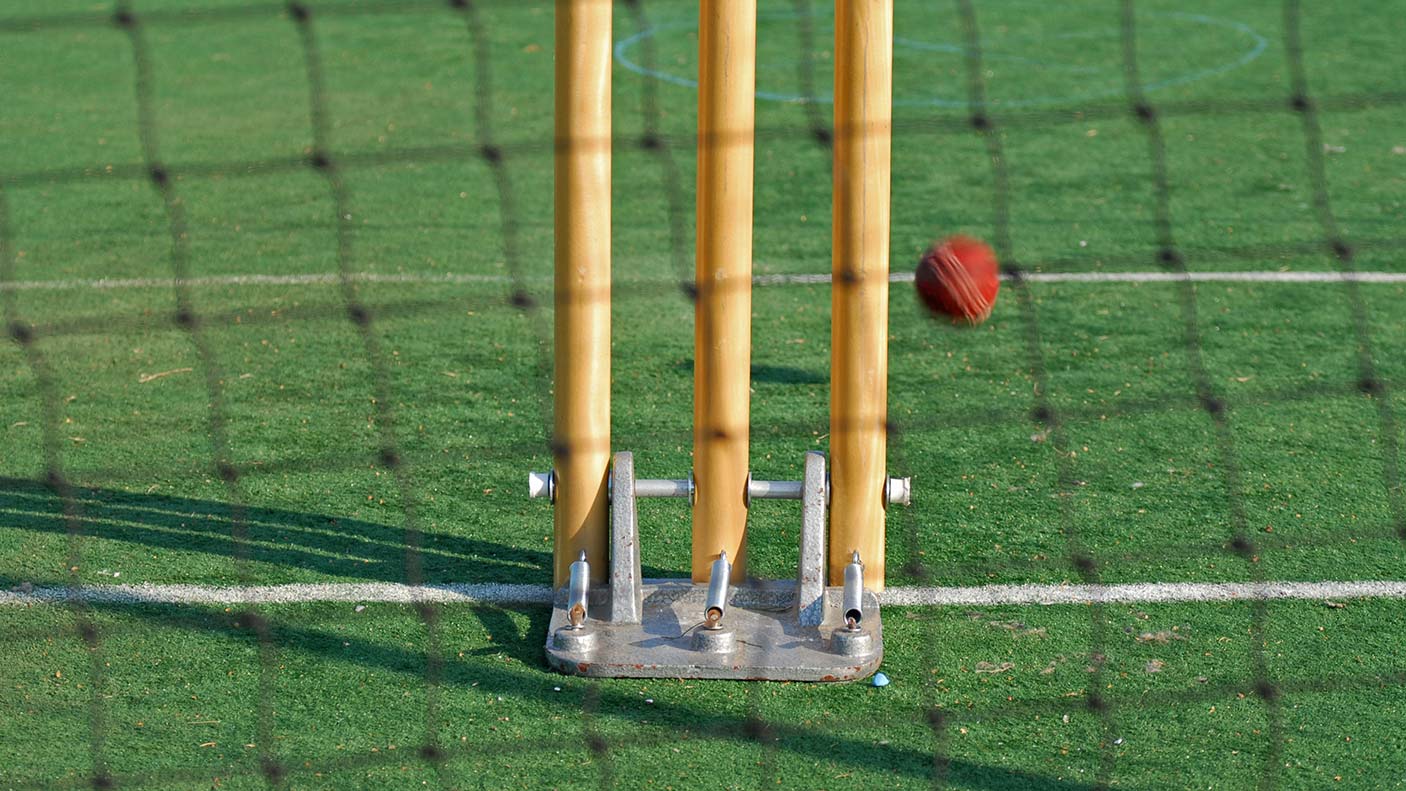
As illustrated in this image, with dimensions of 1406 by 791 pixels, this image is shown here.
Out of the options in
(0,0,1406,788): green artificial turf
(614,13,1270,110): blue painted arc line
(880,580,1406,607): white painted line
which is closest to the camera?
(0,0,1406,788): green artificial turf

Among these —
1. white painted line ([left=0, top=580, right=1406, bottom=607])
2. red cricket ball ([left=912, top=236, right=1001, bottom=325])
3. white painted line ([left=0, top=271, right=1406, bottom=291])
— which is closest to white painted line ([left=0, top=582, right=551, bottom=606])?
white painted line ([left=0, top=580, right=1406, bottom=607])

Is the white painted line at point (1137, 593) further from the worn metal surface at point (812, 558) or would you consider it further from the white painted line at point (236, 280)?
the white painted line at point (236, 280)

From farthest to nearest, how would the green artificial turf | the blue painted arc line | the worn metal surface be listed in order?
the blue painted arc line → the worn metal surface → the green artificial turf

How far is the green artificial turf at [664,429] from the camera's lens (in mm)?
3895

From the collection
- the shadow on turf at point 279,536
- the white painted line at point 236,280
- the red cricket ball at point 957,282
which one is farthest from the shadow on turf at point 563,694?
the white painted line at point 236,280

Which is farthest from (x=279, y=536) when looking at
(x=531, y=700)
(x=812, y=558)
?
(x=812, y=558)

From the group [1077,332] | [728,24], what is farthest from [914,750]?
[1077,332]

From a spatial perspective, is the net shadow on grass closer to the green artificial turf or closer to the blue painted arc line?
the green artificial turf

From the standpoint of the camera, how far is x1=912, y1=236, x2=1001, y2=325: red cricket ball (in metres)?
4.52

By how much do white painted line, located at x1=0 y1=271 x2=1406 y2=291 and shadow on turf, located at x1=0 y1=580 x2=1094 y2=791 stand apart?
8.92ft

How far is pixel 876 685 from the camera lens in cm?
408

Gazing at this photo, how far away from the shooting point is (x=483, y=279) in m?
7.15

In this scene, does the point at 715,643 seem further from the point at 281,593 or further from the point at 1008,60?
the point at 1008,60

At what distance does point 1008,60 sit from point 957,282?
7.32 m
